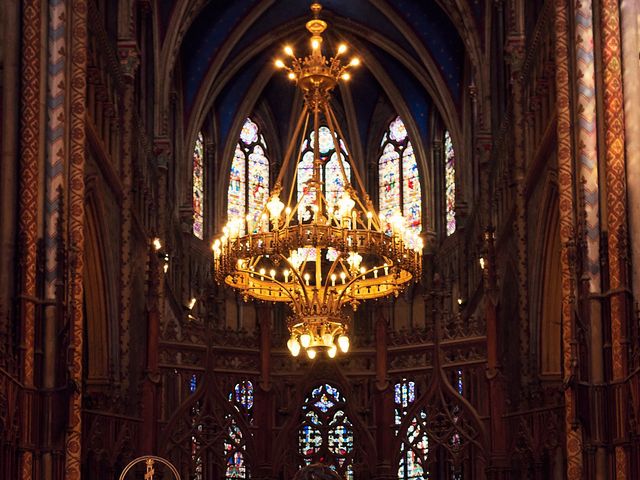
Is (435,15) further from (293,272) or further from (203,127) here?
(293,272)

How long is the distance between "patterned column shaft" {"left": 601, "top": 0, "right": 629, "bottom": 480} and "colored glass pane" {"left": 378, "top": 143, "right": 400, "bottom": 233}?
64.9 ft

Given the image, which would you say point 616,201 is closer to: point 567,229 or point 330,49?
point 567,229

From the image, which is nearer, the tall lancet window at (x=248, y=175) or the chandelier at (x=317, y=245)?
the chandelier at (x=317, y=245)

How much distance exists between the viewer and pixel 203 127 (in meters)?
37.0

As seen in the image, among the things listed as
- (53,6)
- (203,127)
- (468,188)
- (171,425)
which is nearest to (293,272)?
(171,425)

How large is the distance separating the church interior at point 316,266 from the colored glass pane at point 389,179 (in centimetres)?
362

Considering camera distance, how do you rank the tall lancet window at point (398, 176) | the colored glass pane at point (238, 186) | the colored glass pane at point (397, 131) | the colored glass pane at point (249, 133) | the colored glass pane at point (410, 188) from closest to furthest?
the colored glass pane at point (410, 188) < the tall lancet window at point (398, 176) < the colored glass pane at point (238, 186) < the colored glass pane at point (397, 131) < the colored glass pane at point (249, 133)

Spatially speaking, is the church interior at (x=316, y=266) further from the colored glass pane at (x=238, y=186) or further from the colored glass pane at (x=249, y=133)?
the colored glass pane at (x=249, y=133)

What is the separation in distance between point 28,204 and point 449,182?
62.6 ft

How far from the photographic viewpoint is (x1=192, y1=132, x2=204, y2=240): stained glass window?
36.4 m

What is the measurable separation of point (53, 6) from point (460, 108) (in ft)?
53.4

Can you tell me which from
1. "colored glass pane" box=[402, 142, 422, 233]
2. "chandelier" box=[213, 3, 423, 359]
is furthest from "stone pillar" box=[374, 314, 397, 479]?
"colored glass pane" box=[402, 142, 422, 233]

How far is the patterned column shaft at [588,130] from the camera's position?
18.1 m

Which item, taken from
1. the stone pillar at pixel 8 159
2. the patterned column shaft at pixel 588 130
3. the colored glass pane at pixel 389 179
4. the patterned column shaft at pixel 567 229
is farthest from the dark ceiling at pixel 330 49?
the patterned column shaft at pixel 588 130
